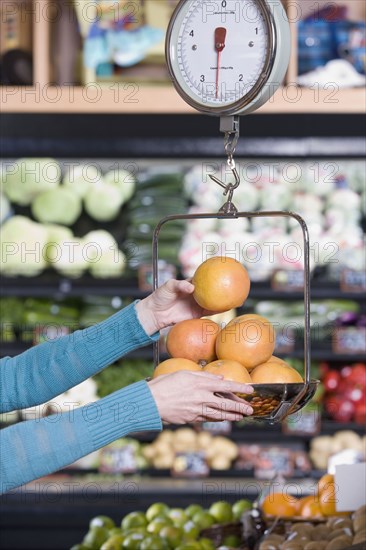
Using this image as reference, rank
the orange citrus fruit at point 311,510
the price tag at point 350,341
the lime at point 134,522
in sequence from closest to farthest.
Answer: the orange citrus fruit at point 311,510, the lime at point 134,522, the price tag at point 350,341

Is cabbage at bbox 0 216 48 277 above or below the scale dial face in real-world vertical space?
below

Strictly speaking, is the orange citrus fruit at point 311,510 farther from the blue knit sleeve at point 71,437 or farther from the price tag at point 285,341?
the price tag at point 285,341

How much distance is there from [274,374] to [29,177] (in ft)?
9.20

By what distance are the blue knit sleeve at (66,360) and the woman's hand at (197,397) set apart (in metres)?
0.44

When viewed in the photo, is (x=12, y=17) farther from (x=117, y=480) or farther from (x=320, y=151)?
(x=117, y=480)

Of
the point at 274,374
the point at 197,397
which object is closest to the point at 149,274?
the point at 274,374

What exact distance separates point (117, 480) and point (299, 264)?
1.20 meters

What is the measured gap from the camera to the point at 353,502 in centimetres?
238

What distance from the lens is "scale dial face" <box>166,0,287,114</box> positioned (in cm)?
170

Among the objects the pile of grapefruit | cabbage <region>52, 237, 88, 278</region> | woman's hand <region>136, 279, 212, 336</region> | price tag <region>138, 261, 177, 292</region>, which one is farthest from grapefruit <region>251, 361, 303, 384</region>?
cabbage <region>52, 237, 88, 278</region>

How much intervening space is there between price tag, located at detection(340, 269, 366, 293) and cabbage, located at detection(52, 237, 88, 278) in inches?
43.7

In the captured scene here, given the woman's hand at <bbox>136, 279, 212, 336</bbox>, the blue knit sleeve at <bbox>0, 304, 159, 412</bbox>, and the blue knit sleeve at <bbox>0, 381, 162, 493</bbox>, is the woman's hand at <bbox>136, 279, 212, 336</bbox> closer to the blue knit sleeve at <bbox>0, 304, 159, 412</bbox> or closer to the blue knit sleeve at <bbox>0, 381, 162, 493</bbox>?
the blue knit sleeve at <bbox>0, 304, 159, 412</bbox>

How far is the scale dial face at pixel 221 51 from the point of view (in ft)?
5.58

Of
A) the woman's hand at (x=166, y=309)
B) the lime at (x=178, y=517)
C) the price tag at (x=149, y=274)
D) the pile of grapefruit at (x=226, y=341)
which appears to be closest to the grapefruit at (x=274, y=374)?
the pile of grapefruit at (x=226, y=341)
